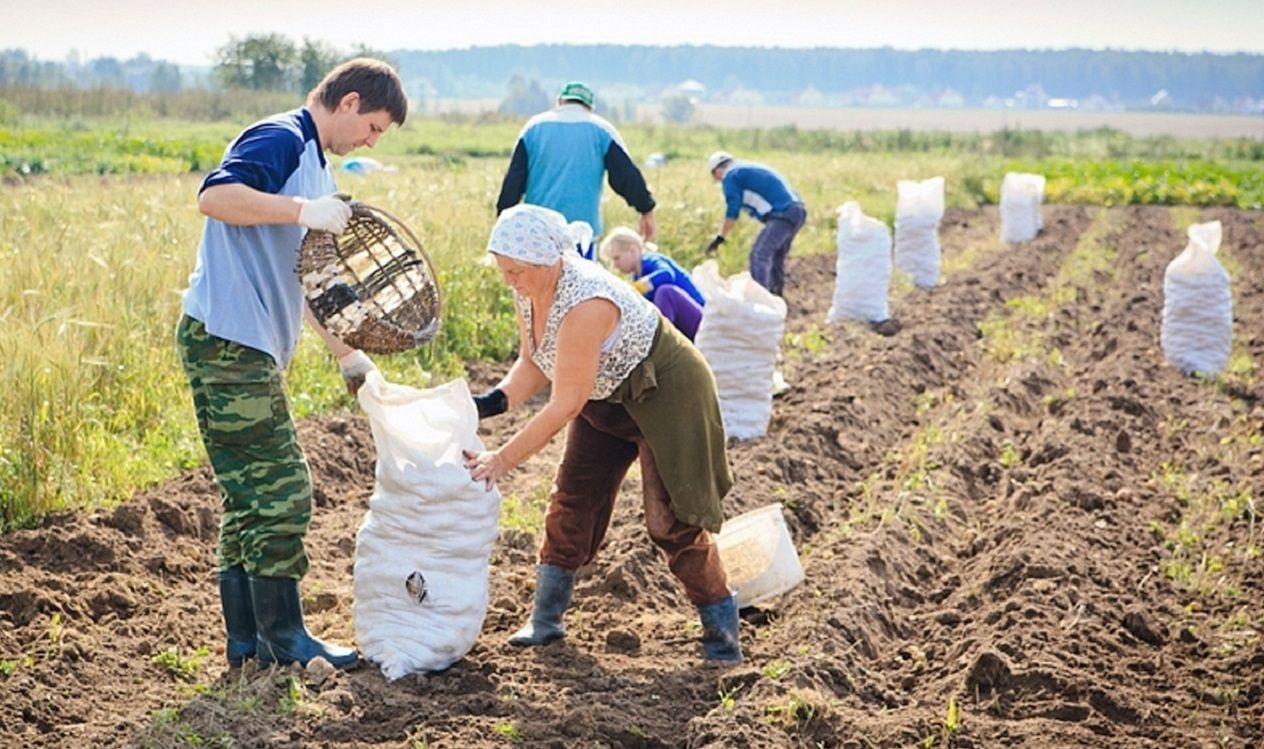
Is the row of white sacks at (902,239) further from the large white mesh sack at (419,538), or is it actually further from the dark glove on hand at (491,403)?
the large white mesh sack at (419,538)

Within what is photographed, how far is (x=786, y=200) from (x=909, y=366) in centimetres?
209

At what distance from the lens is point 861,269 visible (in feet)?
35.4

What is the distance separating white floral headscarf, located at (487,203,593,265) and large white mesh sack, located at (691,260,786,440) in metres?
3.33

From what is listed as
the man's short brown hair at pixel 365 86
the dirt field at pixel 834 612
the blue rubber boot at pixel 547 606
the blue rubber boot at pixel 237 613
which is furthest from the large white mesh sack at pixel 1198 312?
the blue rubber boot at pixel 237 613

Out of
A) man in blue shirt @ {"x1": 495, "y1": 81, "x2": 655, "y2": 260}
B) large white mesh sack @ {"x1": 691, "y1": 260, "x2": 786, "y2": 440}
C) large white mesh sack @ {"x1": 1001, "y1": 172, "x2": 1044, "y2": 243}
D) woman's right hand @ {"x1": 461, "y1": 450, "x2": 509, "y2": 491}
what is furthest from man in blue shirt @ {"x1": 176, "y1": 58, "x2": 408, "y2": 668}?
→ large white mesh sack @ {"x1": 1001, "y1": 172, "x2": 1044, "y2": 243}

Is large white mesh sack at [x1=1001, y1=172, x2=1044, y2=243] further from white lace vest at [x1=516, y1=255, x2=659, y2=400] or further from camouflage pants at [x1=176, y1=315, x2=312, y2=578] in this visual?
camouflage pants at [x1=176, y1=315, x2=312, y2=578]

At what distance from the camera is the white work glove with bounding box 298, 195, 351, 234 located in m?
3.67

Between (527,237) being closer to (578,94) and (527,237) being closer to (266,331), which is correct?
(266,331)

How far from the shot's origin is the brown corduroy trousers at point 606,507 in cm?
429

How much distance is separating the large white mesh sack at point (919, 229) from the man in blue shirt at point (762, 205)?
265 centimetres

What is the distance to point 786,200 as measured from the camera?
10711 millimetres

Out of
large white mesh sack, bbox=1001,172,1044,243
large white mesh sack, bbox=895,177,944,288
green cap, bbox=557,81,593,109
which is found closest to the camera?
green cap, bbox=557,81,593,109

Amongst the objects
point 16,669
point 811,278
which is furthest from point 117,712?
point 811,278

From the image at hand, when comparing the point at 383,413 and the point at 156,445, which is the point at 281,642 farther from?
the point at 156,445
